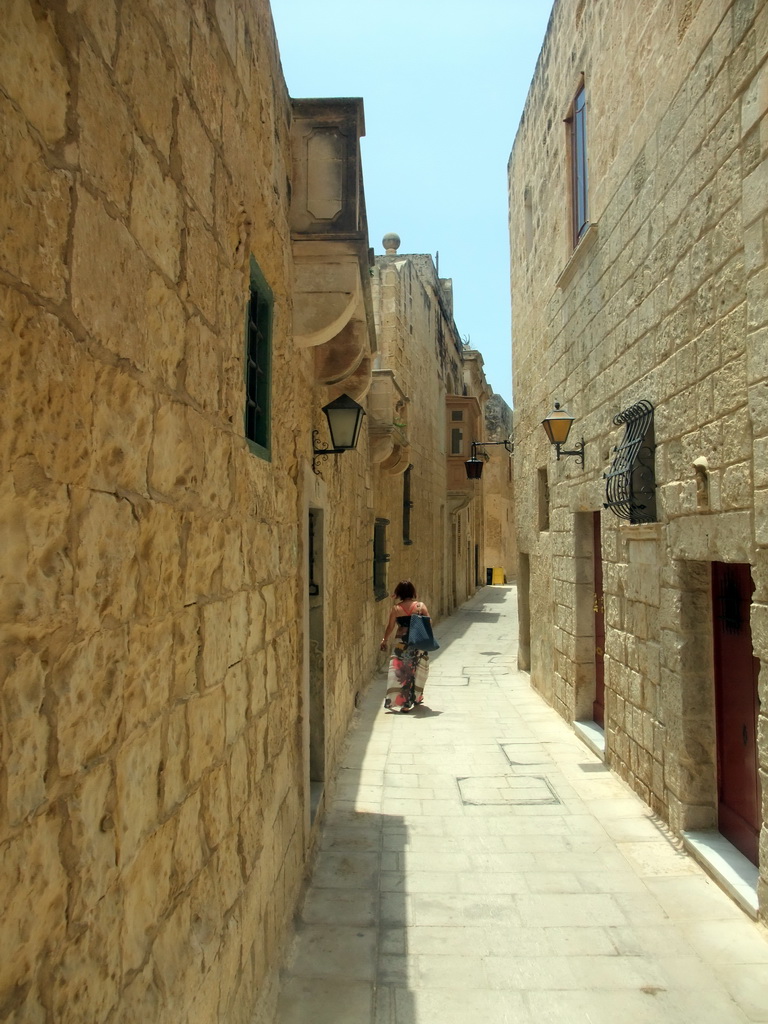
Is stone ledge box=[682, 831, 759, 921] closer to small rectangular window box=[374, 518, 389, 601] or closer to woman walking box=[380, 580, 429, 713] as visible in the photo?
woman walking box=[380, 580, 429, 713]

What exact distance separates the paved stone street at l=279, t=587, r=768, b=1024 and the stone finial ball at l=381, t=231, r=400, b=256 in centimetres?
1402

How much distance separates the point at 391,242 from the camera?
17812mm

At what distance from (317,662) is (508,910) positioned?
195 centimetres

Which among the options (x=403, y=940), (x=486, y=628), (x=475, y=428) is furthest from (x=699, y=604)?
(x=475, y=428)

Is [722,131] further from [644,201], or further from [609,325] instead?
[609,325]

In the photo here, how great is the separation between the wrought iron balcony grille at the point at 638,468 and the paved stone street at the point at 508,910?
2035 millimetres

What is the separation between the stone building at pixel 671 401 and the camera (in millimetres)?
3562

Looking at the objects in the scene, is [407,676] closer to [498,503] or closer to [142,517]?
[142,517]

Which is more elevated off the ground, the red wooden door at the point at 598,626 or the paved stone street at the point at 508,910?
the red wooden door at the point at 598,626

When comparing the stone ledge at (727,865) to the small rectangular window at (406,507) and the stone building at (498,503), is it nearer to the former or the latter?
the small rectangular window at (406,507)

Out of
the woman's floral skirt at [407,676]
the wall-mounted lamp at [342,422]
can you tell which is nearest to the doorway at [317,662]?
the wall-mounted lamp at [342,422]

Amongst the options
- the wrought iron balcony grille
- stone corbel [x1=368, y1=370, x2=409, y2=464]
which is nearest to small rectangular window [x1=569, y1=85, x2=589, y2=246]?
the wrought iron balcony grille

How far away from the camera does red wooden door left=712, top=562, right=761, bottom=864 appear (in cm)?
398

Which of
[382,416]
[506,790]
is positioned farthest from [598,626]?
[382,416]
